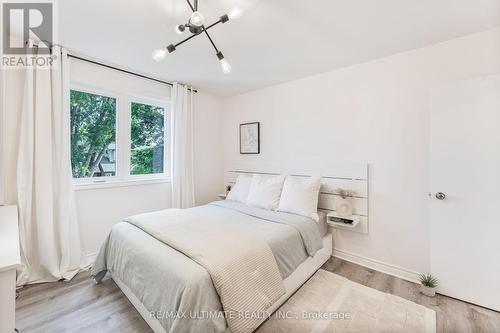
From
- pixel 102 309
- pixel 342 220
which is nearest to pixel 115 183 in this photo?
pixel 102 309

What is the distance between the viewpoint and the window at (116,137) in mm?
2615

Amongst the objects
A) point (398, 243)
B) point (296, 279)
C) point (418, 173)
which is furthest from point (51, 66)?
point (398, 243)

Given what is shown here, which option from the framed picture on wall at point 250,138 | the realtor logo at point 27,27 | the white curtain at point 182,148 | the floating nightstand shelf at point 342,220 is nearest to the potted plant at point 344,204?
the floating nightstand shelf at point 342,220

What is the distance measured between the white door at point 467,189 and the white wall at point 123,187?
3.04m

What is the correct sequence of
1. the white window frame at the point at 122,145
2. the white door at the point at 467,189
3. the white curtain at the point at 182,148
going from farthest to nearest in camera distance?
the white curtain at the point at 182,148, the white window frame at the point at 122,145, the white door at the point at 467,189

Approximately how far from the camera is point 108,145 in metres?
2.84

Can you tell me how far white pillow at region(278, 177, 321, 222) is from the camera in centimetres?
250

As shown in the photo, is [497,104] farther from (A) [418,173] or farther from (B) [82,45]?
(B) [82,45]

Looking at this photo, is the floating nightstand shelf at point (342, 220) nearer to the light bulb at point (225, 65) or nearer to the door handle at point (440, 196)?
the door handle at point (440, 196)

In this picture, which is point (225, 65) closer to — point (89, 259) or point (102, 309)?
point (102, 309)

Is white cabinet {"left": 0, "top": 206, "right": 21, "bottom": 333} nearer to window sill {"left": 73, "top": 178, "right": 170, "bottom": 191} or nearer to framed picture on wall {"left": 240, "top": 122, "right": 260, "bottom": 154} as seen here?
window sill {"left": 73, "top": 178, "right": 170, "bottom": 191}

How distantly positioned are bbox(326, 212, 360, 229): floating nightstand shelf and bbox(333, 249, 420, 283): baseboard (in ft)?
1.40

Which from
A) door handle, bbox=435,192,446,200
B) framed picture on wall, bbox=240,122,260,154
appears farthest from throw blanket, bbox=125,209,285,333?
framed picture on wall, bbox=240,122,260,154

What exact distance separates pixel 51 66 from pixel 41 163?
979mm
